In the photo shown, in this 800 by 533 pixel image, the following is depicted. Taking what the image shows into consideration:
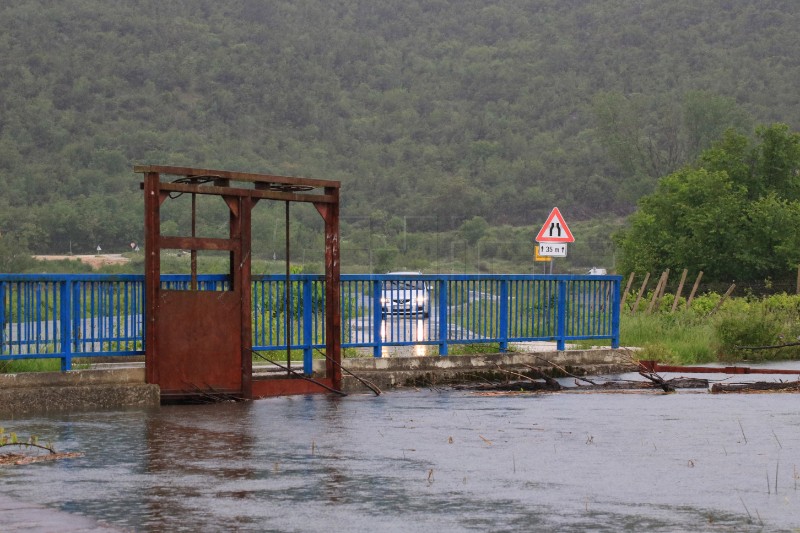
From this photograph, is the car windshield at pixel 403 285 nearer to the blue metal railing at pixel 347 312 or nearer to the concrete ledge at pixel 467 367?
the blue metal railing at pixel 347 312

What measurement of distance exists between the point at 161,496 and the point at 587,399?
31.3 ft

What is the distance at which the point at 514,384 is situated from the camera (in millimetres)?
20219

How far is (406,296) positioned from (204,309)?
4.37 m

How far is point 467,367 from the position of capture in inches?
834

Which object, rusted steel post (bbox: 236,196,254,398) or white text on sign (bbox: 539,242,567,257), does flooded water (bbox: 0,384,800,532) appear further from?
white text on sign (bbox: 539,242,567,257)

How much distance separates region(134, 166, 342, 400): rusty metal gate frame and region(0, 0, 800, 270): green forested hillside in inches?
2809

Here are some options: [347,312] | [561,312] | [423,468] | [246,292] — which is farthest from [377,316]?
[423,468]

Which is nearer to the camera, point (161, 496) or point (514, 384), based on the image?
point (161, 496)

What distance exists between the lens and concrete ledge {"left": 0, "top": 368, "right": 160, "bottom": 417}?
16016 millimetres

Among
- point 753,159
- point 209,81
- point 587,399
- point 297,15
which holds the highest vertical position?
point 297,15

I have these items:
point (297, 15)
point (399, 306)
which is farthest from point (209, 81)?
point (399, 306)

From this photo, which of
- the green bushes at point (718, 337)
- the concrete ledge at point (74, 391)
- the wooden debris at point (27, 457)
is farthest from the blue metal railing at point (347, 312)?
the wooden debris at point (27, 457)

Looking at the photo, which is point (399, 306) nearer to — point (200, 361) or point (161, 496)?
point (200, 361)

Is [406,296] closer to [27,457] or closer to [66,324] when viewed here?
[66,324]
